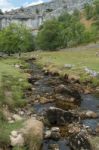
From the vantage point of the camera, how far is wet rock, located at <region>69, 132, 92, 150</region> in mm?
21203

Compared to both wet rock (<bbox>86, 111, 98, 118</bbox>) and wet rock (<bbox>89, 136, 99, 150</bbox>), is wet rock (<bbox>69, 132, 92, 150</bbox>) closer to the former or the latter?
wet rock (<bbox>89, 136, 99, 150</bbox>)

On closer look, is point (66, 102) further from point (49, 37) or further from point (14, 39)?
point (49, 37)

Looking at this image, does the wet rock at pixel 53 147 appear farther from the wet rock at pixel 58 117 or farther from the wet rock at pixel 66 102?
the wet rock at pixel 66 102

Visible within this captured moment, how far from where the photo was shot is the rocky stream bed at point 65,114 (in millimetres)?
22312

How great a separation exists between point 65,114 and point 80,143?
6005mm

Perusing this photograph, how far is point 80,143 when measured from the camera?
21.3 meters

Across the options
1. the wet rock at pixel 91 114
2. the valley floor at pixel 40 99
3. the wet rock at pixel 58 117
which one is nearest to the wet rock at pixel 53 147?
the valley floor at pixel 40 99

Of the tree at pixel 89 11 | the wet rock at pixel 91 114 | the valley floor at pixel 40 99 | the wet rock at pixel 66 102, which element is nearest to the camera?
the valley floor at pixel 40 99

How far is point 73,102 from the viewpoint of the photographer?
112ft

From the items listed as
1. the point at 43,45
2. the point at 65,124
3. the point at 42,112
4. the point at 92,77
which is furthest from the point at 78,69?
the point at 43,45

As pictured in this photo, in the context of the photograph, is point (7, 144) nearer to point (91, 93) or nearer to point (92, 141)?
point (92, 141)

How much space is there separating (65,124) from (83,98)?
34.8 ft

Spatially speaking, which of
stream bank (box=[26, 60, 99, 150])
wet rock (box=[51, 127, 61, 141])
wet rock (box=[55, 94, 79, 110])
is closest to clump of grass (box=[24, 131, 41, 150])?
stream bank (box=[26, 60, 99, 150])

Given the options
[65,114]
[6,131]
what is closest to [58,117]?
[65,114]
